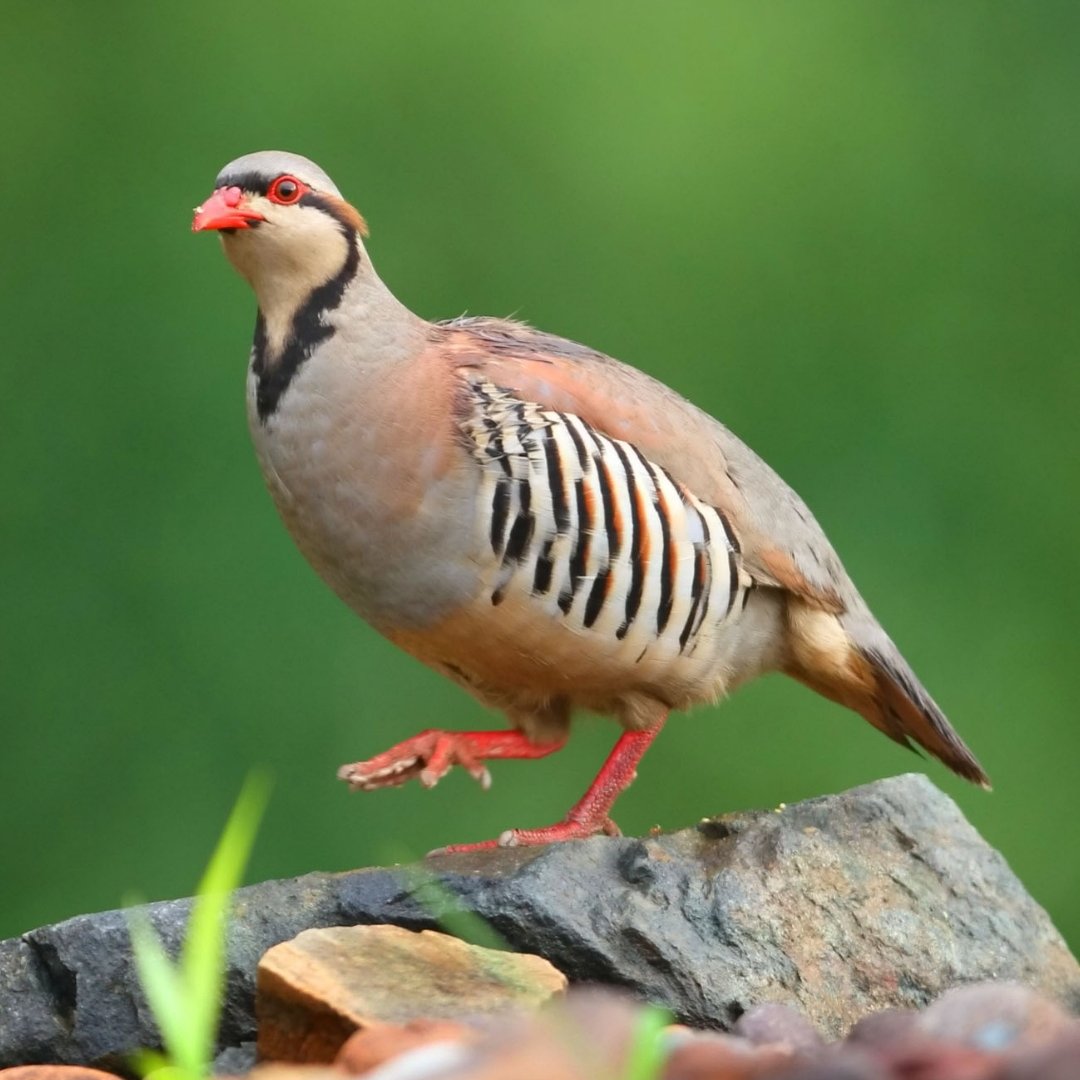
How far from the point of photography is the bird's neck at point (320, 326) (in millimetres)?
3363

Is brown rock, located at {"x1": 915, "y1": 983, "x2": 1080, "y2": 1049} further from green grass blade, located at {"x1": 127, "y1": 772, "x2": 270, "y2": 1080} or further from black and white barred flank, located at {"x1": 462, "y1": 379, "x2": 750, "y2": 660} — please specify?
black and white barred flank, located at {"x1": 462, "y1": 379, "x2": 750, "y2": 660}

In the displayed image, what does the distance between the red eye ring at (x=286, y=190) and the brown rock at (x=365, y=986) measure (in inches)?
59.0

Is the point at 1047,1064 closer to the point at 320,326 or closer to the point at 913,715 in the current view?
the point at 320,326

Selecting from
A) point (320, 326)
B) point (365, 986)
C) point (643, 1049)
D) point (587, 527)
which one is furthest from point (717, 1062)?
point (320, 326)

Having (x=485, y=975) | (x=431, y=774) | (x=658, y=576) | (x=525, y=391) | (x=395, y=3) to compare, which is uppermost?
(x=395, y=3)

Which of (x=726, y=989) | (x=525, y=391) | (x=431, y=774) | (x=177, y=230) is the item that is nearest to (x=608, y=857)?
(x=726, y=989)

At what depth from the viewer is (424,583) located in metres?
3.29

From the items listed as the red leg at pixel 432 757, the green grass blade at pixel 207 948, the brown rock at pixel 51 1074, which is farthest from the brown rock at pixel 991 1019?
the red leg at pixel 432 757

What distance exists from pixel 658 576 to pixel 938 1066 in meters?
1.79

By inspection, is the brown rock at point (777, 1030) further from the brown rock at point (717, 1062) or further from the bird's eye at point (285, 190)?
the bird's eye at point (285, 190)

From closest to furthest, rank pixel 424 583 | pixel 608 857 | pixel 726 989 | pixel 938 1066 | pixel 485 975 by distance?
pixel 938 1066, pixel 485 975, pixel 726 989, pixel 608 857, pixel 424 583

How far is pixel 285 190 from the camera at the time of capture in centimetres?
334

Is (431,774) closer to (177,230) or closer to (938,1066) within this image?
(938,1066)

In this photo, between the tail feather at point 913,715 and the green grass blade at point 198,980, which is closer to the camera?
the green grass blade at point 198,980
